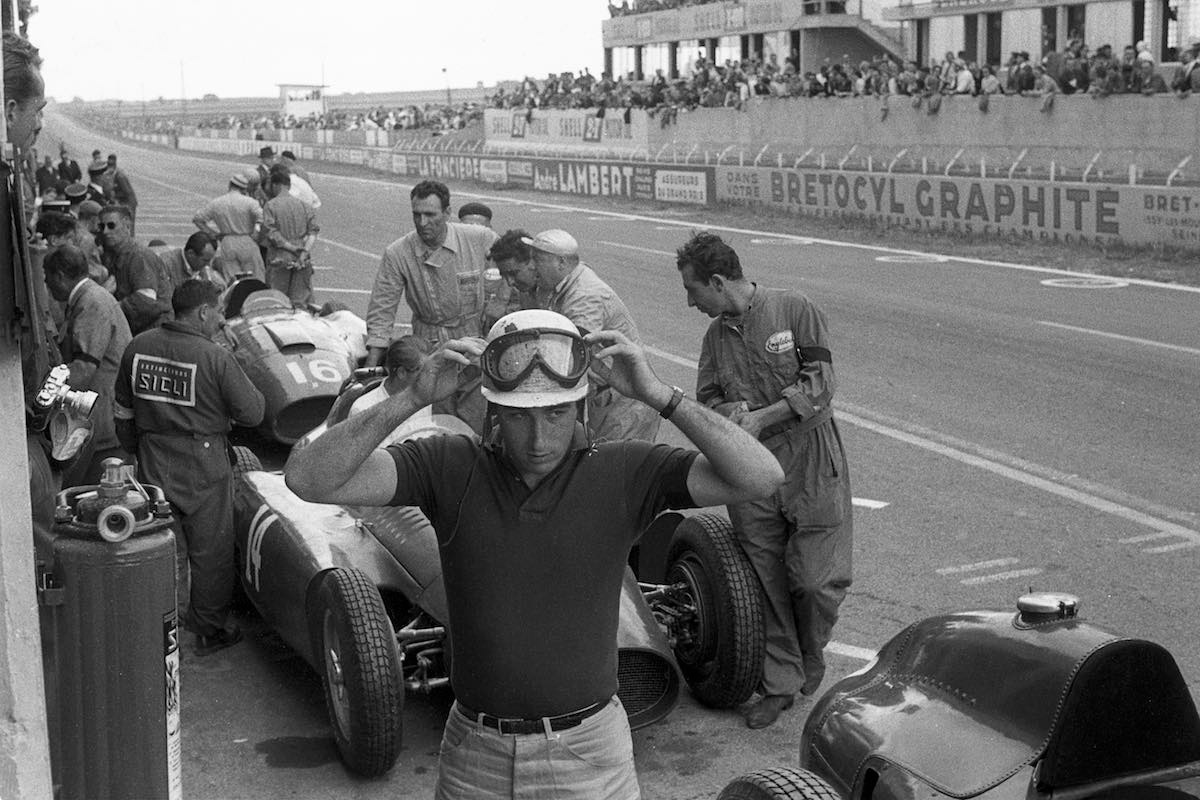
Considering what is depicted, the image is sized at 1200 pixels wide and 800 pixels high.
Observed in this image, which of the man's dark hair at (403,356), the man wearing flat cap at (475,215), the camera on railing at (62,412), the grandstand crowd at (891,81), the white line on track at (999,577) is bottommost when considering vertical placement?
the white line on track at (999,577)

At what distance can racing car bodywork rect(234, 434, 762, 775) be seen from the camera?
217 inches

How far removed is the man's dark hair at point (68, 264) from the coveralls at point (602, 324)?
8.36 feet

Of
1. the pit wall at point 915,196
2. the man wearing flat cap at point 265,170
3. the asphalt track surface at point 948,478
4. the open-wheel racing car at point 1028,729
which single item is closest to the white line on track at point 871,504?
the asphalt track surface at point 948,478

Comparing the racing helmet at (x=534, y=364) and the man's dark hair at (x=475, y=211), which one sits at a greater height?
the man's dark hair at (x=475, y=211)

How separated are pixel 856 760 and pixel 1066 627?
654mm

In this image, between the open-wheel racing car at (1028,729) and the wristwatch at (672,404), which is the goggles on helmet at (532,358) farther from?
the open-wheel racing car at (1028,729)

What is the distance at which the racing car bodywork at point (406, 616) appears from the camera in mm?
5512

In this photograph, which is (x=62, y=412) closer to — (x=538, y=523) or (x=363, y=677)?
(x=363, y=677)

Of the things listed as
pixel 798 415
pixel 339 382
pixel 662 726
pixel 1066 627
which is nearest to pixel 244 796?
pixel 662 726

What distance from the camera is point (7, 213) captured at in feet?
11.6

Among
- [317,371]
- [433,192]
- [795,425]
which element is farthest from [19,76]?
→ [317,371]

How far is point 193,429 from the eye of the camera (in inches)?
278

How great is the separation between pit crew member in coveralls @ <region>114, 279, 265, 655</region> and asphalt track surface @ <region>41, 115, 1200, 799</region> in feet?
1.10

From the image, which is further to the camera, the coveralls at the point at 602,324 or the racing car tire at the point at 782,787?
the coveralls at the point at 602,324
